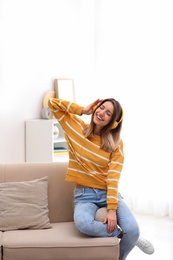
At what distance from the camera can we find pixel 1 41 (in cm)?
470

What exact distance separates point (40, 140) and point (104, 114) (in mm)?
1738

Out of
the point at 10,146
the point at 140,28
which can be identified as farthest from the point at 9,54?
the point at 140,28

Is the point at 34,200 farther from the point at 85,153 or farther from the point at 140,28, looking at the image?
the point at 140,28

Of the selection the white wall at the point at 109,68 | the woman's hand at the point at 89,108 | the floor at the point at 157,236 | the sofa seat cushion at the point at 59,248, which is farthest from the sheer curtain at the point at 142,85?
the sofa seat cushion at the point at 59,248

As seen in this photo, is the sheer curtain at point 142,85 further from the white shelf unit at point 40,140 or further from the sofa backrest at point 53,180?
the sofa backrest at point 53,180

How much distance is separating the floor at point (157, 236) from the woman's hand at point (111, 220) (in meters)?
0.87

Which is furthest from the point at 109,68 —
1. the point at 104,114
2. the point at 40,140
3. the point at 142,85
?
the point at 104,114

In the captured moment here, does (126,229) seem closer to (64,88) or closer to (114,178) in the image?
(114,178)

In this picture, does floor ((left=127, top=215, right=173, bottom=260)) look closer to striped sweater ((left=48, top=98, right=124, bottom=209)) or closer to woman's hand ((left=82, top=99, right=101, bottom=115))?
striped sweater ((left=48, top=98, right=124, bottom=209))

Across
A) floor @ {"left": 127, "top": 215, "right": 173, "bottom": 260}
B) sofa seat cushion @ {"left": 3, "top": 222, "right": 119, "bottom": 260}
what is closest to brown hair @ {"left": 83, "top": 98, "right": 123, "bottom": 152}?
sofa seat cushion @ {"left": 3, "top": 222, "right": 119, "bottom": 260}

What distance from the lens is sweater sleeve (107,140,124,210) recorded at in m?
3.19

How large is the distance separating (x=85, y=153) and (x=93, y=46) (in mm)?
2475

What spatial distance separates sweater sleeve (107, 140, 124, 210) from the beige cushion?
0.42 m

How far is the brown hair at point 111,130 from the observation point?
10.8 feet
